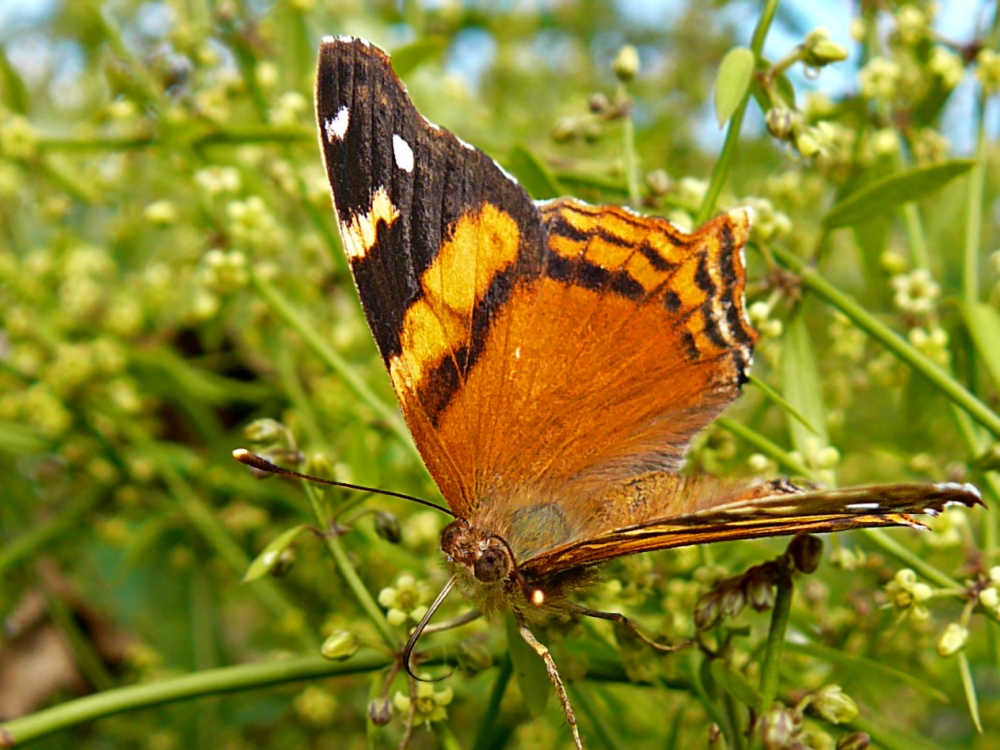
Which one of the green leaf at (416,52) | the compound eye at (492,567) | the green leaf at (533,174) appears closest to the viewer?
the compound eye at (492,567)

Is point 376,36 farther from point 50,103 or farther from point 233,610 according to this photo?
point 233,610

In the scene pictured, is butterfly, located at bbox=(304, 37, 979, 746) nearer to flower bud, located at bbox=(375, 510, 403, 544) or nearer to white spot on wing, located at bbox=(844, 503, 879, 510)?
flower bud, located at bbox=(375, 510, 403, 544)

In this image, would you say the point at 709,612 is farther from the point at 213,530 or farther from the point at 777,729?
the point at 213,530

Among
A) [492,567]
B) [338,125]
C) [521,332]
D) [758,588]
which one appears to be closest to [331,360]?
[521,332]

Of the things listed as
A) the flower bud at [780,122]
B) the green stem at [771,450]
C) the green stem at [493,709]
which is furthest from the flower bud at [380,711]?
the flower bud at [780,122]

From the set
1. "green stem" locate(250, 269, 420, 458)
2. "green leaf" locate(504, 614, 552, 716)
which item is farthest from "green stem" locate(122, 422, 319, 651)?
"green leaf" locate(504, 614, 552, 716)

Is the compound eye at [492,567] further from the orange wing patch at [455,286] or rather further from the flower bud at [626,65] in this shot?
the flower bud at [626,65]

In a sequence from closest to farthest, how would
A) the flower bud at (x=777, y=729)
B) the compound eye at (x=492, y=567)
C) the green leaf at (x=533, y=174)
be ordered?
the flower bud at (x=777, y=729)
the compound eye at (x=492, y=567)
the green leaf at (x=533, y=174)
